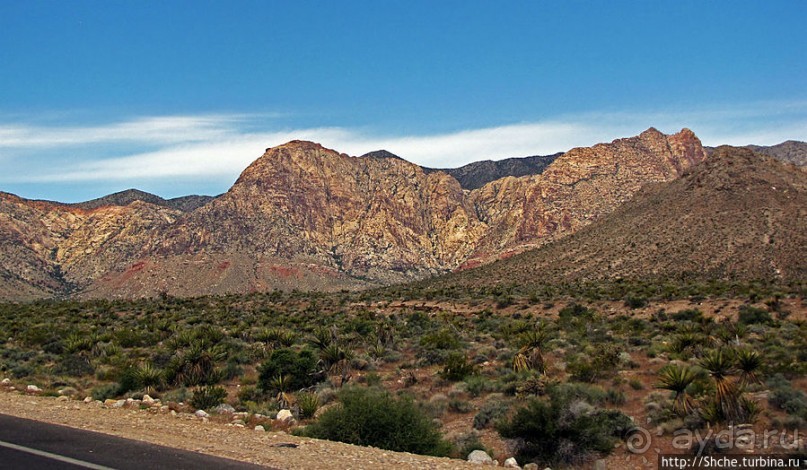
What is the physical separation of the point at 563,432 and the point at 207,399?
10595 mm

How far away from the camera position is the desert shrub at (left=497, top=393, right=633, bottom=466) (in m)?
13.0

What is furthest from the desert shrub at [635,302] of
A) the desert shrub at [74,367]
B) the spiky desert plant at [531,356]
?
the desert shrub at [74,367]

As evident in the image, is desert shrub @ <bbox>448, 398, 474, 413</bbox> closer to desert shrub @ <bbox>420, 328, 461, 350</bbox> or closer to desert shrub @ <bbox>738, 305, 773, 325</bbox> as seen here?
desert shrub @ <bbox>420, 328, 461, 350</bbox>

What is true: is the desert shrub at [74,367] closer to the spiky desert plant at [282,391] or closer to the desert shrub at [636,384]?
the spiky desert plant at [282,391]

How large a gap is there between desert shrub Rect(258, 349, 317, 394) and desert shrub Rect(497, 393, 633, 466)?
9.63 meters

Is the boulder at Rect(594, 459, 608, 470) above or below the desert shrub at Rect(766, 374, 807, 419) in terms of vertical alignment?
below

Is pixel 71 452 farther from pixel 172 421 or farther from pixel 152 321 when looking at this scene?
pixel 152 321

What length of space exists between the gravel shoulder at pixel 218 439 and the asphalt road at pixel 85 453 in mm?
446

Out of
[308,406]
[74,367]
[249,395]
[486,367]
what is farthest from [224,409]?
[74,367]

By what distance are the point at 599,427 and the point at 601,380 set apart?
6.49m

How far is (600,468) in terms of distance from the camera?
1253 cm

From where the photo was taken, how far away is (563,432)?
13320 millimetres

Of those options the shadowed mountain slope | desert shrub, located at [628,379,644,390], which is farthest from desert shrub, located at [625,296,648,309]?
desert shrub, located at [628,379,644,390]

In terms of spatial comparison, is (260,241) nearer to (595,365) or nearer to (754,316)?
(754,316)
